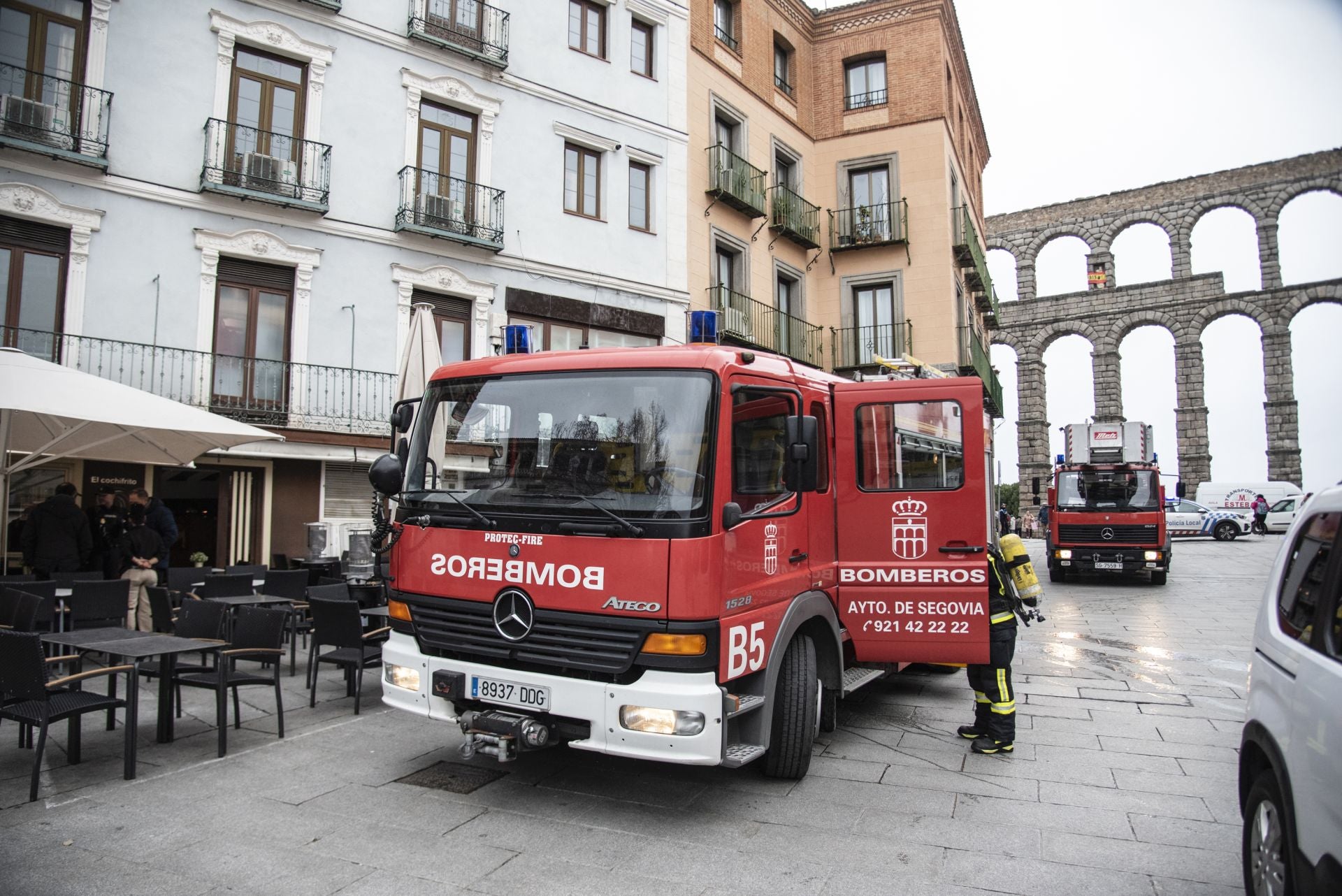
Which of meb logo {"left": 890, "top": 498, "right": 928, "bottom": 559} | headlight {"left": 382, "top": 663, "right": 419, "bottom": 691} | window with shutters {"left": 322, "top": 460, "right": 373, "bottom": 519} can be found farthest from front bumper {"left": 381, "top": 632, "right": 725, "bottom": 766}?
window with shutters {"left": 322, "top": 460, "right": 373, "bottom": 519}

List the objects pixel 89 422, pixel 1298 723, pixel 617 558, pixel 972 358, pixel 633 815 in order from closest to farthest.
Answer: pixel 1298 723
pixel 617 558
pixel 633 815
pixel 89 422
pixel 972 358

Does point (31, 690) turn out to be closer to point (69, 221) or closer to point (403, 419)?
point (403, 419)

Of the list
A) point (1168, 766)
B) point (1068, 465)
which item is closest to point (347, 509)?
point (1168, 766)

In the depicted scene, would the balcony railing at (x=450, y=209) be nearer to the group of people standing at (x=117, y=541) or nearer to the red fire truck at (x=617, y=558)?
the group of people standing at (x=117, y=541)

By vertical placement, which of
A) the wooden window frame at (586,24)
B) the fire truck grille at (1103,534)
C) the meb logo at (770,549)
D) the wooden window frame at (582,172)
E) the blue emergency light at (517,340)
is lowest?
the fire truck grille at (1103,534)

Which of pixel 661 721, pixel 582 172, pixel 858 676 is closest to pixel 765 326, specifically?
pixel 582 172

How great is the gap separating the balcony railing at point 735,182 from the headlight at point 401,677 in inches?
611

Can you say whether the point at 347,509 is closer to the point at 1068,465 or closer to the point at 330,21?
the point at 330,21

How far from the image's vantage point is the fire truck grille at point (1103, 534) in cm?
1786

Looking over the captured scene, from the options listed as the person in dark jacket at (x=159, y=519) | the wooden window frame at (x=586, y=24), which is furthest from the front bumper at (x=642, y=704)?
the wooden window frame at (x=586, y=24)

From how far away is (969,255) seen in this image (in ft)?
76.2

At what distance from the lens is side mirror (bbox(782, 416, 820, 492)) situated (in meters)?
5.03

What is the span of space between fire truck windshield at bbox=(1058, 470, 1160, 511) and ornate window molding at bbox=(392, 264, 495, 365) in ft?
42.2

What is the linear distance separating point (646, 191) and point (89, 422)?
12188 millimetres
